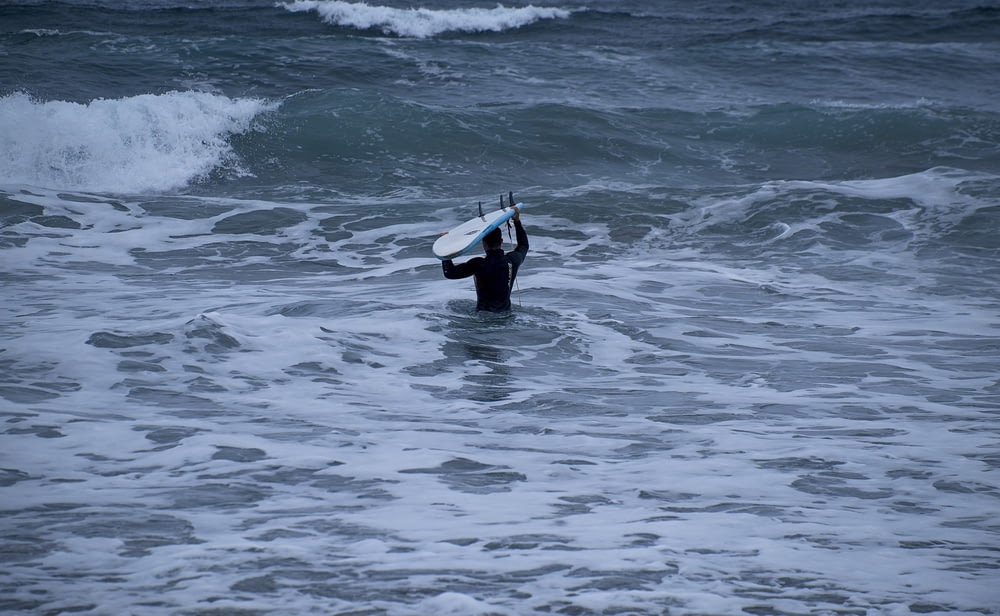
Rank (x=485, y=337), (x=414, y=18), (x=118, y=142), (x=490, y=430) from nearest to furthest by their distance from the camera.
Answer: (x=490, y=430) → (x=485, y=337) → (x=118, y=142) → (x=414, y=18)

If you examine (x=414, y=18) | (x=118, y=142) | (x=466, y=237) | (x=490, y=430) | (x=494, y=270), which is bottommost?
(x=490, y=430)

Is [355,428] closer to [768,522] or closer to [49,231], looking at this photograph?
[768,522]

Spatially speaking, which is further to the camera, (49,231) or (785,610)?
(49,231)

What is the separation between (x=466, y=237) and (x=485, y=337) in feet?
2.95

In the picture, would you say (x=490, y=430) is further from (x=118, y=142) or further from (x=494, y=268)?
(x=118, y=142)

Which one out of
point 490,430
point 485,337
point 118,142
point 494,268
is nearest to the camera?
point 490,430

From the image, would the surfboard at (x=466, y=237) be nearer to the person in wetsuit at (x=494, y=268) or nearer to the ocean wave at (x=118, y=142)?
the person in wetsuit at (x=494, y=268)

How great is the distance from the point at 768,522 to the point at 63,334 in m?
5.86

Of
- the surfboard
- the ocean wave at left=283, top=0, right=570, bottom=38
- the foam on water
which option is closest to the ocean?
the foam on water

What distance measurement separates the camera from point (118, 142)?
1659cm

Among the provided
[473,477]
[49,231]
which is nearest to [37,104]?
[49,231]

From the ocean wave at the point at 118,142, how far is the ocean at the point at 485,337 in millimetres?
68

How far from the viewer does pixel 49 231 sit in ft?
42.2

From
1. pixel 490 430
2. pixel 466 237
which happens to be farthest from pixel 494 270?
pixel 490 430
